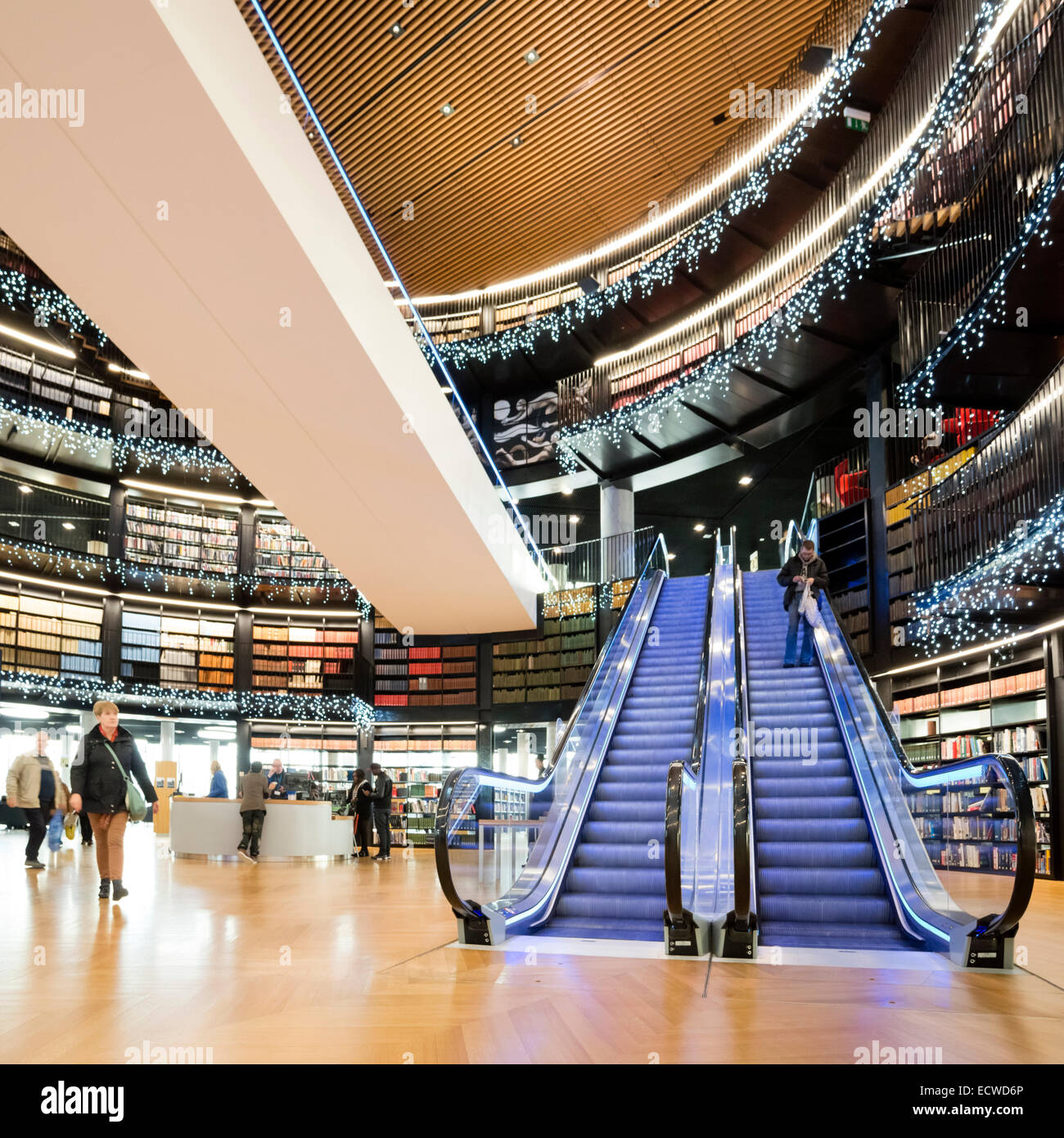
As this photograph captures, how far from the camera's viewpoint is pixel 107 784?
665 cm

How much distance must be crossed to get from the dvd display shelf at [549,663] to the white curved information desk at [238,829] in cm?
461

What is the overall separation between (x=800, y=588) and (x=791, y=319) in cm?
467

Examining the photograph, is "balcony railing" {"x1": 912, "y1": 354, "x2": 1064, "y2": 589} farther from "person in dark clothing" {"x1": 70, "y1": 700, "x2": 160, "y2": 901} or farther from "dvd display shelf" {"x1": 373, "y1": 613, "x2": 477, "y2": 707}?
"dvd display shelf" {"x1": 373, "y1": 613, "x2": 477, "y2": 707}

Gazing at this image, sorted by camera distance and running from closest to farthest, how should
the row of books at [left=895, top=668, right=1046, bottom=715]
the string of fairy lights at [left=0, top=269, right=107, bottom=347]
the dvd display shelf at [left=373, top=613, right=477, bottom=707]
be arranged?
1. the row of books at [left=895, top=668, right=1046, bottom=715]
2. the string of fairy lights at [left=0, top=269, right=107, bottom=347]
3. the dvd display shelf at [left=373, top=613, right=477, bottom=707]

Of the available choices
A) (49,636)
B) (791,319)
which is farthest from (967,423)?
(49,636)

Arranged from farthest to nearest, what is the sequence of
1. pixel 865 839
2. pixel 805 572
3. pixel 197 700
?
pixel 197 700 → pixel 805 572 → pixel 865 839

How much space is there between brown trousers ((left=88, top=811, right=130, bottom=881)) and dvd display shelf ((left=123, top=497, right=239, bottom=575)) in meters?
12.2

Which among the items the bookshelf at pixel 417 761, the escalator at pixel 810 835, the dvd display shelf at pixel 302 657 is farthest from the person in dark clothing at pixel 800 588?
the dvd display shelf at pixel 302 657

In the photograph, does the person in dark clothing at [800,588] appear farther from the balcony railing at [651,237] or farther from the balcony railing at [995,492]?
the balcony railing at [651,237]

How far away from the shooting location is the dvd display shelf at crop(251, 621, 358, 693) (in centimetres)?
1997

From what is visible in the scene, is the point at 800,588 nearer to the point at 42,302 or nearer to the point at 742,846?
the point at 742,846

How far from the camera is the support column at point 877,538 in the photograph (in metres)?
13.3

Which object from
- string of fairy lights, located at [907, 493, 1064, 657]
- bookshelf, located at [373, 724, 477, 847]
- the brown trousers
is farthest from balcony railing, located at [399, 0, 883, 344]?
the brown trousers

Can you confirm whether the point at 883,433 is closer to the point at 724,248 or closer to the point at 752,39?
the point at 724,248
